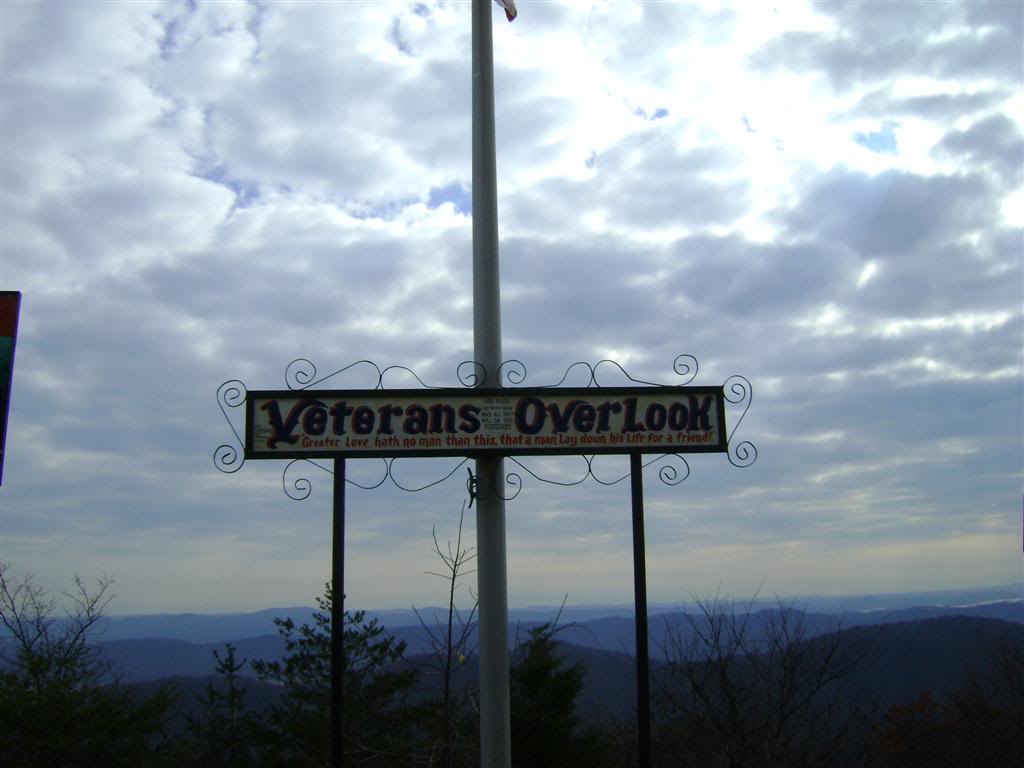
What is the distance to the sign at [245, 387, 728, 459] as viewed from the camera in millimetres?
7758

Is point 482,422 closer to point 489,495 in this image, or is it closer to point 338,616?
point 489,495

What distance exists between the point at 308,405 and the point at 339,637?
6.29ft

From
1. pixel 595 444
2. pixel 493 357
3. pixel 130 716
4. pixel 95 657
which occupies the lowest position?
pixel 130 716

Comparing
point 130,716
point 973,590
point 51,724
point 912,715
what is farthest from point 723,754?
point 973,590

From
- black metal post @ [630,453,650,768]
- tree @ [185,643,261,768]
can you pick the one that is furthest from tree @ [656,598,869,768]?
tree @ [185,643,261,768]

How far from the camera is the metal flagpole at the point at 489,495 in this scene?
787cm

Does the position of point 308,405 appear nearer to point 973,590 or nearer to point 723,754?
point 723,754

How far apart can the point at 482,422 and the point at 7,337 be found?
379cm

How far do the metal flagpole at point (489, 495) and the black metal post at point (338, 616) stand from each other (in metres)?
1.18

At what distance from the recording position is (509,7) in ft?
33.2

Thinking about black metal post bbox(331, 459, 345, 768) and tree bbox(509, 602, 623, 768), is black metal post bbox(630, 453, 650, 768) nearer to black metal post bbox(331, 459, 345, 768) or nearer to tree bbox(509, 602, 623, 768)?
black metal post bbox(331, 459, 345, 768)

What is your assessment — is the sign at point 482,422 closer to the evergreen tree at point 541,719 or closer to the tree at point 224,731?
the evergreen tree at point 541,719

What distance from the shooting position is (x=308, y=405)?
307 inches

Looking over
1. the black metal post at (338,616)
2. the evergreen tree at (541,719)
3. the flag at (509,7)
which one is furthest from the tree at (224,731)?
the flag at (509,7)
